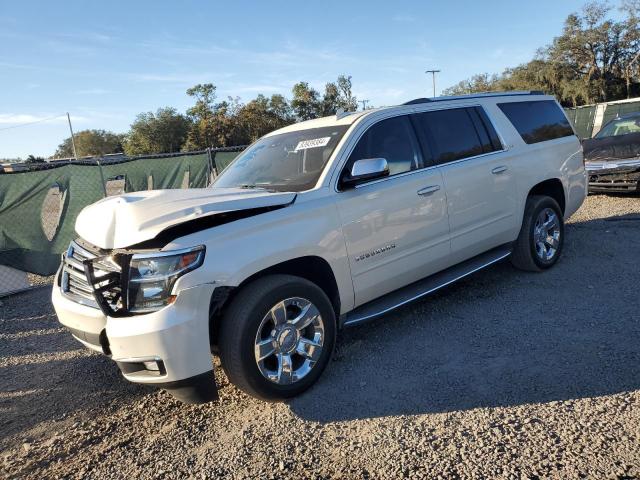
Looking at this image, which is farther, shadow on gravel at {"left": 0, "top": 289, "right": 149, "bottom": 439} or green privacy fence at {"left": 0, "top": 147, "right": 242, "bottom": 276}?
green privacy fence at {"left": 0, "top": 147, "right": 242, "bottom": 276}

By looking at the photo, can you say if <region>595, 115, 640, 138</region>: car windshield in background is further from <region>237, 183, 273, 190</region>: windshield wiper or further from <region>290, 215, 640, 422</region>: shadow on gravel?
<region>237, 183, 273, 190</region>: windshield wiper

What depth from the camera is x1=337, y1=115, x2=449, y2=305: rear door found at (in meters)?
3.56

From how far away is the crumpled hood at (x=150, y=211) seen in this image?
2.86 meters

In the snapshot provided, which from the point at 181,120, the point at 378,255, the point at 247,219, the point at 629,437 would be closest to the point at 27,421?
the point at 247,219

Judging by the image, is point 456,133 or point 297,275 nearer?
point 297,275

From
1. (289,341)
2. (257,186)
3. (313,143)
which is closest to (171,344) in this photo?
(289,341)

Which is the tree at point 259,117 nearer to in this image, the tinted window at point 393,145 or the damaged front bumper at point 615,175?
the damaged front bumper at point 615,175

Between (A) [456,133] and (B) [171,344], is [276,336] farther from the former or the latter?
(A) [456,133]

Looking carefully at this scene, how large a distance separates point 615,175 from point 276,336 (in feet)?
27.6

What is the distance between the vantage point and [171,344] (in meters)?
2.71

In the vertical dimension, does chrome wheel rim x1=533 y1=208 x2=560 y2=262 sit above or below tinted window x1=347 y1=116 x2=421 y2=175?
below

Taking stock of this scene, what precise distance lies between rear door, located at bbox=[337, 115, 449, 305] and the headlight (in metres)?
1.19

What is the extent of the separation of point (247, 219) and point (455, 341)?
203cm

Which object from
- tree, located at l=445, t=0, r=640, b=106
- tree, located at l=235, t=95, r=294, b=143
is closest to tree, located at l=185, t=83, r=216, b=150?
tree, located at l=235, t=95, r=294, b=143
